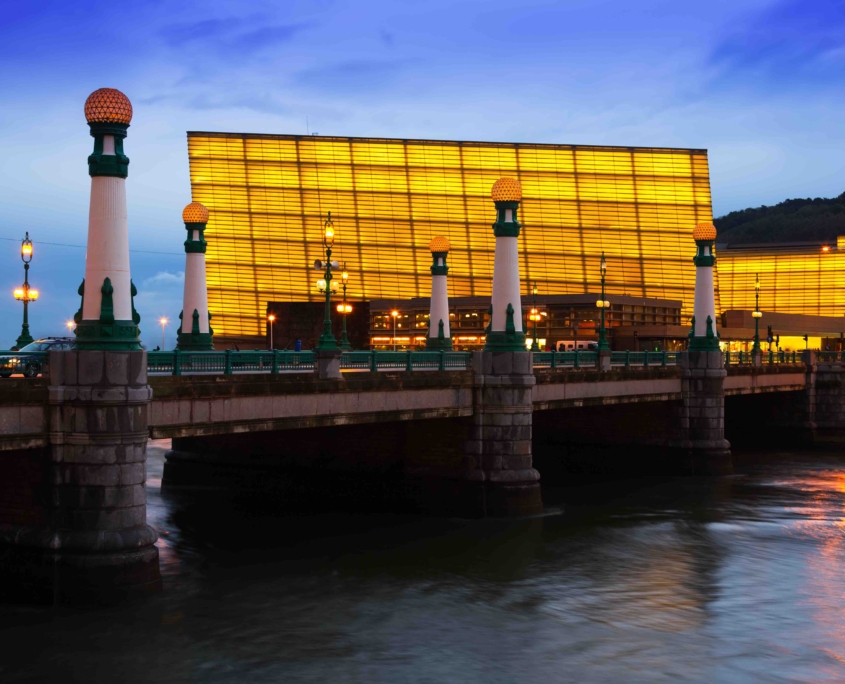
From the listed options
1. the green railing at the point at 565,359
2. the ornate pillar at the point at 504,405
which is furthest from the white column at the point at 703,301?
the ornate pillar at the point at 504,405

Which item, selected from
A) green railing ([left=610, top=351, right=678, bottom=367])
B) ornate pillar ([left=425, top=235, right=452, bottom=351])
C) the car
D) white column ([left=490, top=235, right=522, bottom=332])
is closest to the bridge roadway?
the car

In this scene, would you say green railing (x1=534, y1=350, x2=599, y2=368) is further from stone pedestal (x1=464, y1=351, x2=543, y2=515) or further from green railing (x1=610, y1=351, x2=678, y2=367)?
stone pedestal (x1=464, y1=351, x2=543, y2=515)

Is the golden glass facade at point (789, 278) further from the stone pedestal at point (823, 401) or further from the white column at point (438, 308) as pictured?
the white column at point (438, 308)

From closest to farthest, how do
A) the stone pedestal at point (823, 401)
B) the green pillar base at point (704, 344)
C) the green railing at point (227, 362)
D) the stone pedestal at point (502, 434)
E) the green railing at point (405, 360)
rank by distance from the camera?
1. the green railing at point (227, 362)
2. the green railing at point (405, 360)
3. the stone pedestal at point (502, 434)
4. the green pillar base at point (704, 344)
5. the stone pedestal at point (823, 401)

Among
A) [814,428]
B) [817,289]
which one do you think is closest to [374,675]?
[814,428]

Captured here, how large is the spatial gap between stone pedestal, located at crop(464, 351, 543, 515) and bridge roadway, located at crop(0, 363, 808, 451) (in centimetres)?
62

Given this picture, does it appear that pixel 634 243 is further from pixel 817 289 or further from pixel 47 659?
pixel 47 659

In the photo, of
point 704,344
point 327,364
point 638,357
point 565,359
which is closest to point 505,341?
point 327,364

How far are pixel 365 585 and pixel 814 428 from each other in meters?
43.7

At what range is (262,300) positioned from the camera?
102688mm

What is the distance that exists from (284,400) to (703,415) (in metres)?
25.1

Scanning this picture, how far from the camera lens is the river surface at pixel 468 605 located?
19484mm

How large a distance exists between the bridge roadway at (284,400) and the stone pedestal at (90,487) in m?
0.54

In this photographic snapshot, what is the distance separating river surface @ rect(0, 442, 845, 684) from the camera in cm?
1948
